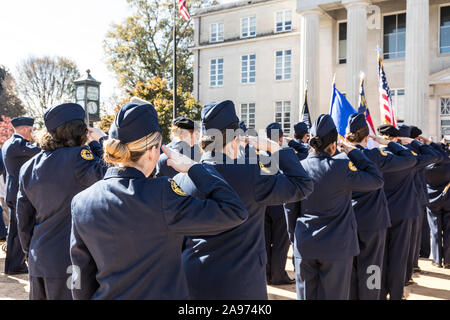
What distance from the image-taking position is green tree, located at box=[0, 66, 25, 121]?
4272 centimetres

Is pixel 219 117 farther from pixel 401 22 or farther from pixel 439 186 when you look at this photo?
pixel 401 22

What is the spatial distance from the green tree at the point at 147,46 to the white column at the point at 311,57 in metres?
16.9

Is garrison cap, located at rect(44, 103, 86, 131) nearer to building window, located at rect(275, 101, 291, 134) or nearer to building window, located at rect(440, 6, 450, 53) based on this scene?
building window, located at rect(440, 6, 450, 53)

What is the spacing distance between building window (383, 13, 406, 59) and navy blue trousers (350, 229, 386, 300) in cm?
2223

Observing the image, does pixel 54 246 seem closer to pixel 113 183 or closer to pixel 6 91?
pixel 113 183

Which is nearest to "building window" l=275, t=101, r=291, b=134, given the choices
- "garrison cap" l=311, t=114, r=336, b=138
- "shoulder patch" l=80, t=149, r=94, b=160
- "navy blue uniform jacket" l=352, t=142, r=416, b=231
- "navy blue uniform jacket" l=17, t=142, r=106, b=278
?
"navy blue uniform jacket" l=352, t=142, r=416, b=231

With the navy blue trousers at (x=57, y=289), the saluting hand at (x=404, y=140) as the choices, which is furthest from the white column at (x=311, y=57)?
the navy blue trousers at (x=57, y=289)

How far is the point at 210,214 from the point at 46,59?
1746 inches

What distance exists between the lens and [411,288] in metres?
6.53

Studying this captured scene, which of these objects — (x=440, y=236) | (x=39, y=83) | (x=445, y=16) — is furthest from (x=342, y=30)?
(x=39, y=83)

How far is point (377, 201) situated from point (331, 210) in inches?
43.4

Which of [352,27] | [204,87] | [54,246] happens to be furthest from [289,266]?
[204,87]

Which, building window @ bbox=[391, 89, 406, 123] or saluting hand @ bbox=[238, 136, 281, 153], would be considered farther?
building window @ bbox=[391, 89, 406, 123]

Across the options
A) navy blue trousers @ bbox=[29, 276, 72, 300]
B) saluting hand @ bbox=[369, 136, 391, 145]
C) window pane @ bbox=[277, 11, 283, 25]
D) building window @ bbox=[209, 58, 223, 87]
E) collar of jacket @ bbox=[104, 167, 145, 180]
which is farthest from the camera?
building window @ bbox=[209, 58, 223, 87]
